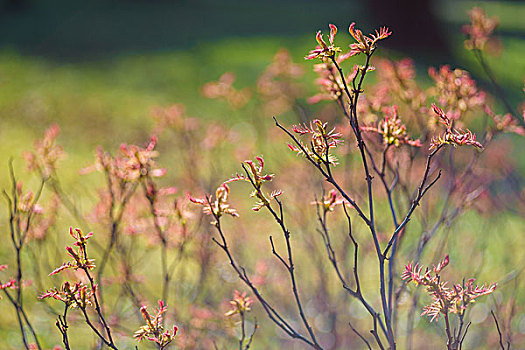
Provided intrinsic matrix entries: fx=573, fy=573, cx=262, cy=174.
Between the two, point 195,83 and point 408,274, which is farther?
point 195,83

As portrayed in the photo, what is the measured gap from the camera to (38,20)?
9.94 meters

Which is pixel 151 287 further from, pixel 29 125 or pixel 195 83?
pixel 195 83

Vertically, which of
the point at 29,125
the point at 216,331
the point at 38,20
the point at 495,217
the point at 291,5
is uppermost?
the point at 291,5

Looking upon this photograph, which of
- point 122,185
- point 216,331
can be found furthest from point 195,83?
point 122,185

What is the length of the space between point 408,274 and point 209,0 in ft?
37.9

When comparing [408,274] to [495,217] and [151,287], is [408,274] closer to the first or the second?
[495,217]

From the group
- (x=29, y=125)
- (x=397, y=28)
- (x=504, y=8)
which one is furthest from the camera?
(x=397, y=28)

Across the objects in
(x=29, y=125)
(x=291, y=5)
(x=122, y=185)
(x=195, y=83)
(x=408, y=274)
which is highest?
(x=291, y=5)

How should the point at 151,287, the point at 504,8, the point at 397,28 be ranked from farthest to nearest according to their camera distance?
the point at 397,28 → the point at 504,8 → the point at 151,287

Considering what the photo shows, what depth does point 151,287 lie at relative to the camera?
407 cm

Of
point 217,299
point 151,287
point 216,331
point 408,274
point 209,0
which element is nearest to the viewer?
point 408,274

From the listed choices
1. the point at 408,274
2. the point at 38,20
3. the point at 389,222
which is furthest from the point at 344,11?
the point at 408,274

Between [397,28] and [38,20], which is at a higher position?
[38,20]

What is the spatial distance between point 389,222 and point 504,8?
20.5 feet
